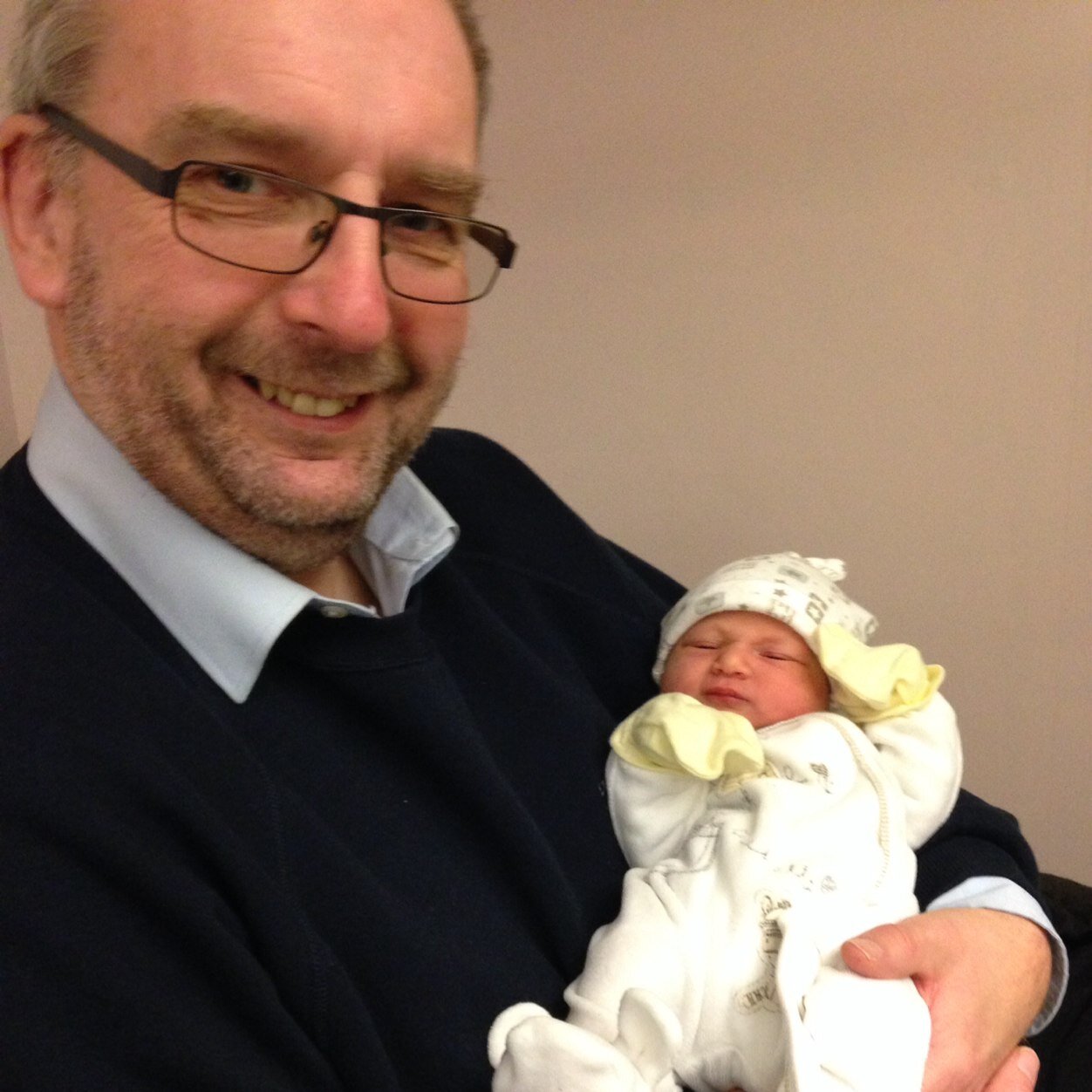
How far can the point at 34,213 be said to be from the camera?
2.89 ft

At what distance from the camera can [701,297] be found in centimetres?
197

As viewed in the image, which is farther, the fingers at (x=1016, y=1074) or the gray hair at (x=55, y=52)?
the fingers at (x=1016, y=1074)

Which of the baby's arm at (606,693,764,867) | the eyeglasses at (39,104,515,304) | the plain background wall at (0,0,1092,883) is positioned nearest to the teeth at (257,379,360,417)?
the eyeglasses at (39,104,515,304)

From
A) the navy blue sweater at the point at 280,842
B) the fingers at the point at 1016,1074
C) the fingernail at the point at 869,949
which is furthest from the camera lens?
the fingers at the point at 1016,1074

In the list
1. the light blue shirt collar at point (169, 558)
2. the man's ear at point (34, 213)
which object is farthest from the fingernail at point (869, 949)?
the man's ear at point (34, 213)

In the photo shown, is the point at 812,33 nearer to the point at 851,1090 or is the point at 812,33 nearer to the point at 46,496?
the point at 46,496

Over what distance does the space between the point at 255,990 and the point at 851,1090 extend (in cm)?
54

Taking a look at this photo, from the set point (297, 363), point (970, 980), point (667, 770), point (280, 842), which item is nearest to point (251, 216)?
point (297, 363)

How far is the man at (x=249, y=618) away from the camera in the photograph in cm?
68

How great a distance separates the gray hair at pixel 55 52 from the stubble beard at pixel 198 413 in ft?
0.49

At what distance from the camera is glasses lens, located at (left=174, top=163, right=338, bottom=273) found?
0.82 m

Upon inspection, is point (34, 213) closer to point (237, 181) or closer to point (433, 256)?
point (237, 181)

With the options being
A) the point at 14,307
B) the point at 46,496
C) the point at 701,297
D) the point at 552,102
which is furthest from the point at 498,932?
the point at 552,102

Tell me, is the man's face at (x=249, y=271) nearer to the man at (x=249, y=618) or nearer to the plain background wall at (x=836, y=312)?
the man at (x=249, y=618)
